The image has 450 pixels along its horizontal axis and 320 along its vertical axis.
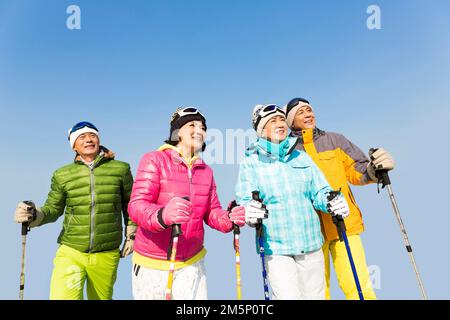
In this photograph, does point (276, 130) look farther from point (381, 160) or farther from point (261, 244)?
point (381, 160)

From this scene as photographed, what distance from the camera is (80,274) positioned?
209 inches

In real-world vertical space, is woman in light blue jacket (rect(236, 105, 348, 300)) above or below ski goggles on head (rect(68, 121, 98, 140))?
below

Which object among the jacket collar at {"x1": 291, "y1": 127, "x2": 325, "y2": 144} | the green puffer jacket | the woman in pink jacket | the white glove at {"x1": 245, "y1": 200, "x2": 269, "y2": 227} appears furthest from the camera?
the jacket collar at {"x1": 291, "y1": 127, "x2": 325, "y2": 144}

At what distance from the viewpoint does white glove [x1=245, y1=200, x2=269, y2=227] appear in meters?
4.32

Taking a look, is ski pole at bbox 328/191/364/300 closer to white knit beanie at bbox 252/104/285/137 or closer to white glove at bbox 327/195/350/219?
white glove at bbox 327/195/350/219

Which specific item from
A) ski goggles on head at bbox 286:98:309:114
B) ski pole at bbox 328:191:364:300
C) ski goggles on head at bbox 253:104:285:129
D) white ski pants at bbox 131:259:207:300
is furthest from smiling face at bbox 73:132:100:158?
ski pole at bbox 328:191:364:300

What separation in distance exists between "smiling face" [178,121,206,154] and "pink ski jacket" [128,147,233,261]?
21cm

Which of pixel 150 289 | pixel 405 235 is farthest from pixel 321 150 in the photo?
pixel 150 289

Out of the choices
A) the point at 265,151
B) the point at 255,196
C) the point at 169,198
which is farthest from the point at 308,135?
the point at 169,198

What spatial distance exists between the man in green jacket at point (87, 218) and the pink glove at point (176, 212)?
73.6 inches

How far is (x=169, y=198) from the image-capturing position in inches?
174

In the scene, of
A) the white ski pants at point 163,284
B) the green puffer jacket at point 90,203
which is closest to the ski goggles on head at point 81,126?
the green puffer jacket at point 90,203

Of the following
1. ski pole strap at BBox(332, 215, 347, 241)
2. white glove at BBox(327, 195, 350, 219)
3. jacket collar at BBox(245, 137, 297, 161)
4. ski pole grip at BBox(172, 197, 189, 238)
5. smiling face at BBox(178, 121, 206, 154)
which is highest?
smiling face at BBox(178, 121, 206, 154)
